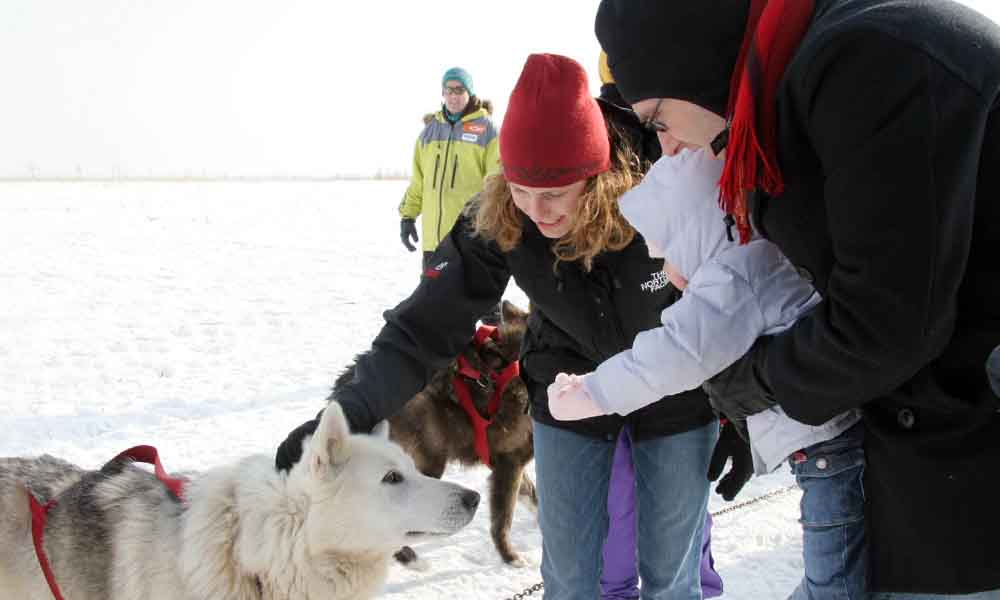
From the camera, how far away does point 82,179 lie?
25.5 metres

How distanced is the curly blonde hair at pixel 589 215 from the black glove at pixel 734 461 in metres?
0.62

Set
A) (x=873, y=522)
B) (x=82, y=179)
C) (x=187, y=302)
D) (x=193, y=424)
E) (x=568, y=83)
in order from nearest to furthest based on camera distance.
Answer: (x=873, y=522), (x=568, y=83), (x=193, y=424), (x=187, y=302), (x=82, y=179)

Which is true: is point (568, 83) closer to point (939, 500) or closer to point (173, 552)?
point (939, 500)

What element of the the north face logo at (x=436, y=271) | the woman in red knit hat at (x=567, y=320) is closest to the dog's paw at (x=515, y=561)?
the woman in red knit hat at (x=567, y=320)

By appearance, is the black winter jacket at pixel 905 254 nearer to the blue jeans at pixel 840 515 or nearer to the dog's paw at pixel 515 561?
the blue jeans at pixel 840 515

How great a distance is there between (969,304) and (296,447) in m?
1.85

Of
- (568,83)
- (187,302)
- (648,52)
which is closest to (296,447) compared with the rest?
(568,83)

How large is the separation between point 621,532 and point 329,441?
1.05 metres

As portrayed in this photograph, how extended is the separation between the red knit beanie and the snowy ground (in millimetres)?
2204

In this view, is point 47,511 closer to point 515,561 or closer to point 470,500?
point 470,500

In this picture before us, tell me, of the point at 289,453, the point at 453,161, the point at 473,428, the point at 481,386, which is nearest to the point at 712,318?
the point at 289,453

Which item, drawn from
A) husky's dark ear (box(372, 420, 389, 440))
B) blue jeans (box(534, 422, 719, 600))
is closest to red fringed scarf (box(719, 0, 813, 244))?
blue jeans (box(534, 422, 719, 600))

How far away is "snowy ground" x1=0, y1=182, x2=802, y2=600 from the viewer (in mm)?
3898

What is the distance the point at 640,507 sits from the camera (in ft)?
7.58
